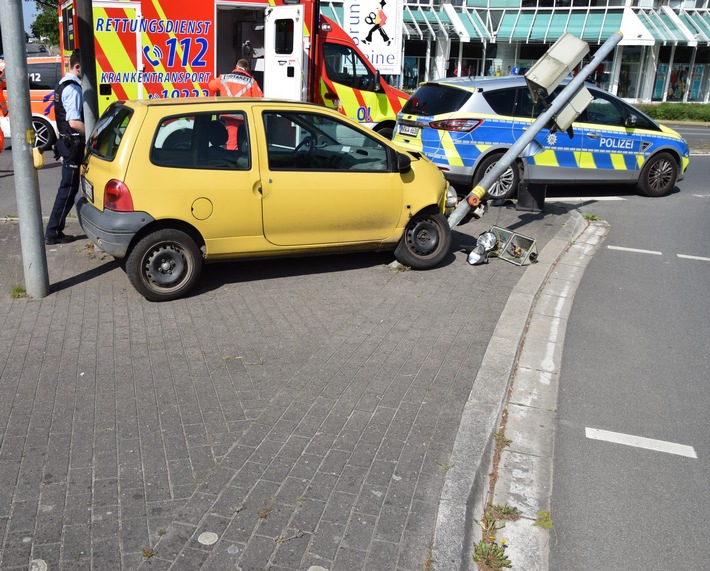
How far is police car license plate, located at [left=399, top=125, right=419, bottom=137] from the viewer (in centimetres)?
1146

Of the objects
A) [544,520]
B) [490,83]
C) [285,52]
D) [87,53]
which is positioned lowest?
[544,520]

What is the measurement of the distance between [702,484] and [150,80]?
32.9ft

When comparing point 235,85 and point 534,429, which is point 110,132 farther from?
point 235,85

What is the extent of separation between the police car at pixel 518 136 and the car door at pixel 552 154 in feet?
0.05

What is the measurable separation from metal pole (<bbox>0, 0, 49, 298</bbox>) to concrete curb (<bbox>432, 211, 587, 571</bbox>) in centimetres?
391

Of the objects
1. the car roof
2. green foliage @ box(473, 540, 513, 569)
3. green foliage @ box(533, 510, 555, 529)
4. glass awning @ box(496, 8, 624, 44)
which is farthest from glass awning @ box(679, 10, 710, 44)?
green foliage @ box(473, 540, 513, 569)

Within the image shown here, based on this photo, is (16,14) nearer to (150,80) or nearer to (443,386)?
(443,386)

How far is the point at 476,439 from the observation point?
14.9ft

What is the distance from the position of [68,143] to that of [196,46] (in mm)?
4500

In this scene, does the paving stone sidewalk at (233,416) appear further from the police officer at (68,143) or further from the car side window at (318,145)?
the car side window at (318,145)

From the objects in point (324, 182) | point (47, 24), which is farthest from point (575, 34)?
point (324, 182)

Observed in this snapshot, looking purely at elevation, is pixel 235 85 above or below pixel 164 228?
above

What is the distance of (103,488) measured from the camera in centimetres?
388

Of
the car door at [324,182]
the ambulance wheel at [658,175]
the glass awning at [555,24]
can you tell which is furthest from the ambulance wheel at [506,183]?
the glass awning at [555,24]
